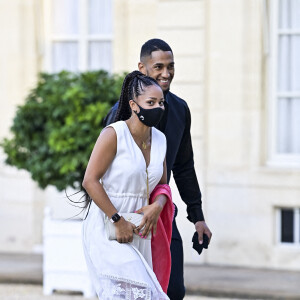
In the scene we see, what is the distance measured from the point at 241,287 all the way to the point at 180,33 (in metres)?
3.15

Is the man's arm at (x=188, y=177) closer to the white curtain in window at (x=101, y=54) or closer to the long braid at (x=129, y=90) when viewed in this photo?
the long braid at (x=129, y=90)

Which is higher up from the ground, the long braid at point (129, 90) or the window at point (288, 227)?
the long braid at point (129, 90)

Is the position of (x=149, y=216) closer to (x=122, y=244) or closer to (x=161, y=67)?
(x=122, y=244)

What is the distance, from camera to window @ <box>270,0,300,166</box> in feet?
35.7

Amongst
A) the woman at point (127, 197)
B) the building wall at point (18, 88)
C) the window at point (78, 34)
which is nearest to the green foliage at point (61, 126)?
the building wall at point (18, 88)

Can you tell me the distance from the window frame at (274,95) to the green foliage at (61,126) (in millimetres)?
2346

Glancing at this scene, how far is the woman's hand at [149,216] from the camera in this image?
Result: 4438mm

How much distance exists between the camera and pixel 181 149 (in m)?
5.34

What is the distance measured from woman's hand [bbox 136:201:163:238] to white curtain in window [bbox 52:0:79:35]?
751cm

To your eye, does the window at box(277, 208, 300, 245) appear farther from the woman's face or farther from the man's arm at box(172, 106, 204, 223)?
the woman's face

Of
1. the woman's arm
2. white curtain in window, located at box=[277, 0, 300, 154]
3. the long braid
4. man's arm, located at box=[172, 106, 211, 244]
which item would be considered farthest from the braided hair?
white curtain in window, located at box=[277, 0, 300, 154]

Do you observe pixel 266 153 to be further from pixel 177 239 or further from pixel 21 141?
pixel 177 239

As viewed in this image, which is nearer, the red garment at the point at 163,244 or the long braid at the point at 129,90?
the long braid at the point at 129,90

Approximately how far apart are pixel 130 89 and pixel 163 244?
754 millimetres
